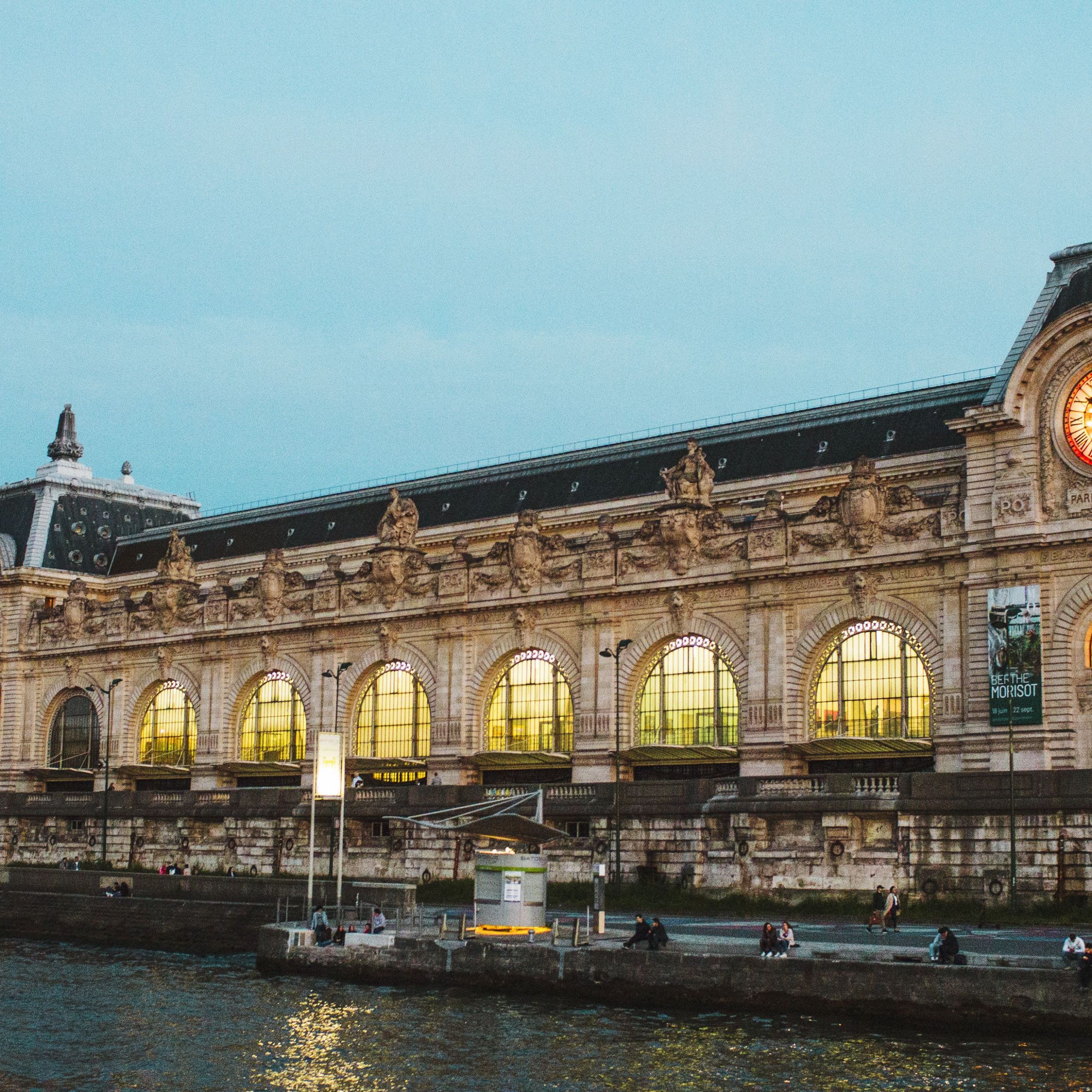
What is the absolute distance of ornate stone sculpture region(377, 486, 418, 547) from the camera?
3610 inches

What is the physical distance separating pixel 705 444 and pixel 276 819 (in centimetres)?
3065

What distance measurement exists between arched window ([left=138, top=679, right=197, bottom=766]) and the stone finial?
28.7 metres

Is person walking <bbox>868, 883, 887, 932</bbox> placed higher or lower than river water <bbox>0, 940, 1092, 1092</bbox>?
higher

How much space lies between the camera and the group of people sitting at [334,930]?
181 ft

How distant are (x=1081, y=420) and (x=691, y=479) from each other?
19.3 meters

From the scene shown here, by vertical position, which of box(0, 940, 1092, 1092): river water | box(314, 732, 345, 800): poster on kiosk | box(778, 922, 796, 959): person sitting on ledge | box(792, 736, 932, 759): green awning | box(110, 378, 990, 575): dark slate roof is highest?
box(110, 378, 990, 575): dark slate roof

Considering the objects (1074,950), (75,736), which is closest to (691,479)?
(1074,950)

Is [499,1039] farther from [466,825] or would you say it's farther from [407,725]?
[407,725]

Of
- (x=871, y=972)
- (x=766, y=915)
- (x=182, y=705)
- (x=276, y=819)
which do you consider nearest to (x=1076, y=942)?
(x=871, y=972)

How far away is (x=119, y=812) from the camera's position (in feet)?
303

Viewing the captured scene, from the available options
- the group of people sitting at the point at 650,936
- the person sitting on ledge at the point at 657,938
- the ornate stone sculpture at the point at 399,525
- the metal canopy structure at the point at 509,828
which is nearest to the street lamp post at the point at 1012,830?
the group of people sitting at the point at 650,936

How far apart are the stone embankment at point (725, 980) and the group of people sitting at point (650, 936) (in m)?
0.41

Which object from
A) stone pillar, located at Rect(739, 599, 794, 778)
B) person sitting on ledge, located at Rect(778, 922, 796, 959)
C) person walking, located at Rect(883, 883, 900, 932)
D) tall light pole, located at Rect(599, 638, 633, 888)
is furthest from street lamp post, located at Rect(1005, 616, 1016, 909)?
tall light pole, located at Rect(599, 638, 633, 888)

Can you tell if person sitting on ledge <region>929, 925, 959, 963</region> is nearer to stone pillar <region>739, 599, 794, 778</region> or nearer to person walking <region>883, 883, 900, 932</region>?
person walking <region>883, 883, 900, 932</region>
